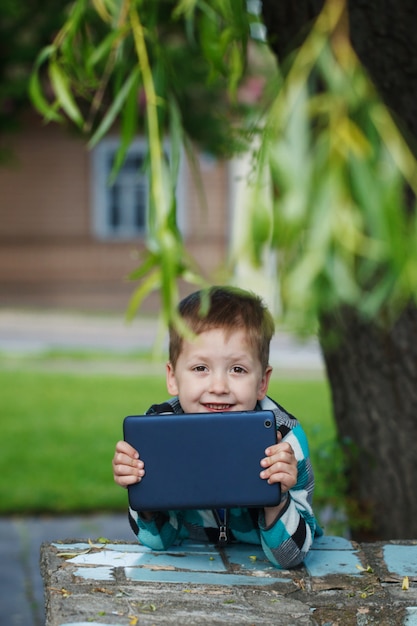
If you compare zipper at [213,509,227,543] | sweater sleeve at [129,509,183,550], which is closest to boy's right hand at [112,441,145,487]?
sweater sleeve at [129,509,183,550]

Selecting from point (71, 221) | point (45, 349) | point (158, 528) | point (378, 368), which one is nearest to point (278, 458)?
point (158, 528)

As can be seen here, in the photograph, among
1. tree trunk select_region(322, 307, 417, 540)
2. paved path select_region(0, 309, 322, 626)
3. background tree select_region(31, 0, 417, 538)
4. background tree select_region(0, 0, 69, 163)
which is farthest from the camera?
background tree select_region(0, 0, 69, 163)

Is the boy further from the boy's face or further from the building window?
the building window

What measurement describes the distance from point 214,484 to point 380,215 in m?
1.30

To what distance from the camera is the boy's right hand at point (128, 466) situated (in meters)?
2.57

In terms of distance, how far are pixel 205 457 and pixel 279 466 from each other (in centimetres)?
17

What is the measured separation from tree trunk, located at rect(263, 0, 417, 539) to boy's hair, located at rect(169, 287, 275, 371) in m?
0.87

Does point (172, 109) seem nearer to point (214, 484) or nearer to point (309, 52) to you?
point (309, 52)

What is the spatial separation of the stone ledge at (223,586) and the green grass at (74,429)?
3.93ft

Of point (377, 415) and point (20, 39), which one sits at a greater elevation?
point (20, 39)

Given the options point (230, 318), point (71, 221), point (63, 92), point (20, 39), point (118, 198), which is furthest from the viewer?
point (118, 198)

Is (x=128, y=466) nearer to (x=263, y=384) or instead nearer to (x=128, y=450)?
(x=128, y=450)

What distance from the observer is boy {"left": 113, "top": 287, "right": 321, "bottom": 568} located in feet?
8.46

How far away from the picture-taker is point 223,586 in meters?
2.58
